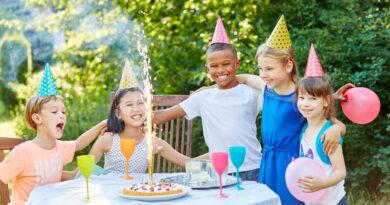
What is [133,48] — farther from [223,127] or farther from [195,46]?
[223,127]

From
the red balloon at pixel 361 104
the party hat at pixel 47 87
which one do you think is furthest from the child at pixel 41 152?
the red balloon at pixel 361 104

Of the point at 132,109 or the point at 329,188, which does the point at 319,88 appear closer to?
the point at 329,188

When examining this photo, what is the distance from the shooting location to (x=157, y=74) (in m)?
5.87

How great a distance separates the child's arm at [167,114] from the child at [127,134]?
0.81 feet

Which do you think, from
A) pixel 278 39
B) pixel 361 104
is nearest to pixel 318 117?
pixel 361 104

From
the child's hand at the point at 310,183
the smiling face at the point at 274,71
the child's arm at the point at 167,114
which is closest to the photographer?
the child's hand at the point at 310,183

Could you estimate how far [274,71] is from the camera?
10.5ft

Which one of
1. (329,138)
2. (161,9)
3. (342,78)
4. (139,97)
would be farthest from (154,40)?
(329,138)

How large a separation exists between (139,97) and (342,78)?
1.89 meters

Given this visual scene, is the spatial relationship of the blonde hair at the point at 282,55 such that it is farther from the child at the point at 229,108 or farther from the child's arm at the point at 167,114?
the child's arm at the point at 167,114

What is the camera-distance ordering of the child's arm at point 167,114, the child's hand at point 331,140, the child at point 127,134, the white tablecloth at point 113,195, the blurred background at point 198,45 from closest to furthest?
the white tablecloth at point 113,195 → the child's hand at point 331,140 → the child at point 127,134 → the child's arm at point 167,114 → the blurred background at point 198,45

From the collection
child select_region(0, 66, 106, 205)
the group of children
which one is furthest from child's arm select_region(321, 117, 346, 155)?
child select_region(0, 66, 106, 205)

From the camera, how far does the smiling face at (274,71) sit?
10.5 feet

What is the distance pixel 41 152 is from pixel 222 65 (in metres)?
0.97
